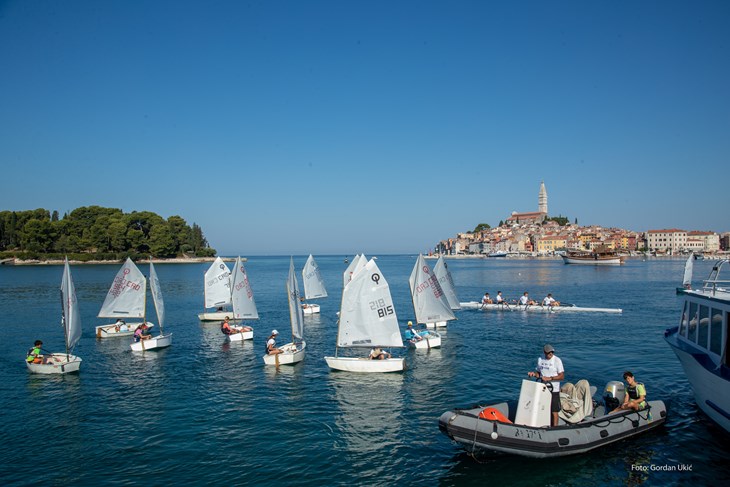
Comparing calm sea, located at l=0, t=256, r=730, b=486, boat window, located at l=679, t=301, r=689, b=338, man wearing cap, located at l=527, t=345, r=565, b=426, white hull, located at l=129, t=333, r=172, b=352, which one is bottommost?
calm sea, located at l=0, t=256, r=730, b=486

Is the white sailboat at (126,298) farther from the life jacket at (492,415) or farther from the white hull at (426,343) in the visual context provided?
the life jacket at (492,415)

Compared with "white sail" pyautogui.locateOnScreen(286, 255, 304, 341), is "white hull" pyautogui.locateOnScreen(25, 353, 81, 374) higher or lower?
lower

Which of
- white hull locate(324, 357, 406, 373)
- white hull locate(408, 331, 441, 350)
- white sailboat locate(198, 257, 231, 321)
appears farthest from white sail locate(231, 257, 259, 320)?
white hull locate(408, 331, 441, 350)

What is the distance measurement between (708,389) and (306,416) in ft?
54.3

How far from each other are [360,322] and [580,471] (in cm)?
1436

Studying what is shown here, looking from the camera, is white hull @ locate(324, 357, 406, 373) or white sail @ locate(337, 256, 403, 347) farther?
white sail @ locate(337, 256, 403, 347)

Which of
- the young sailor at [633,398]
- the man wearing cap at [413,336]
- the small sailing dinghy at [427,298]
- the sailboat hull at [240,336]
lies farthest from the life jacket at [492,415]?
the sailboat hull at [240,336]

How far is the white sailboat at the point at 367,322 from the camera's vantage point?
27094mm

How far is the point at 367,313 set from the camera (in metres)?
27.3

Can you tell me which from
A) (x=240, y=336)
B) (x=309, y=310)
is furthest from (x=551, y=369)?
(x=309, y=310)

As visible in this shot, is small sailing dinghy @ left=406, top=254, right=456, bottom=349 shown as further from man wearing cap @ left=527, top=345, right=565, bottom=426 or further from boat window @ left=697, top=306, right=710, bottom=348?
boat window @ left=697, top=306, right=710, bottom=348

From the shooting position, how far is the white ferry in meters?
17.0

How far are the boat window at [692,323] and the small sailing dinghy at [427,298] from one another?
1782cm

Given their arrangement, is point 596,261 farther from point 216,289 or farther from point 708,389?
point 708,389
